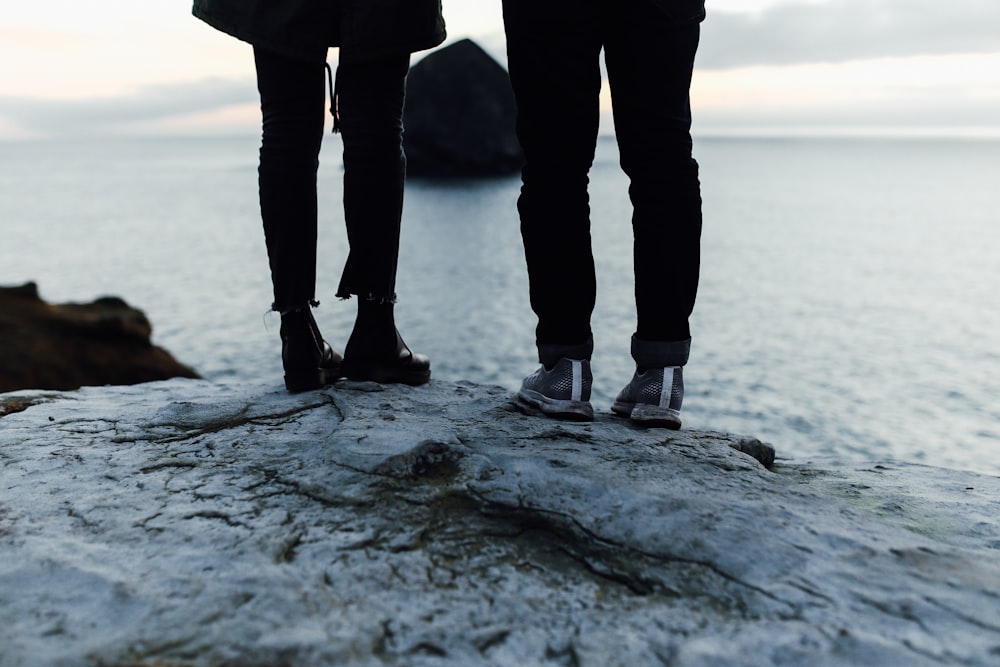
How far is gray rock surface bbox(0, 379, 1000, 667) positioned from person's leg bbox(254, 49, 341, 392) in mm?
336

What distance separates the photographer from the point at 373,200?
2.48 metres

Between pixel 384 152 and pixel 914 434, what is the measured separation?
35.9 ft

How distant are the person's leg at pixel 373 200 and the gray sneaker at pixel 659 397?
825mm

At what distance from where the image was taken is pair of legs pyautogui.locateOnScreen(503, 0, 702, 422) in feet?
6.70

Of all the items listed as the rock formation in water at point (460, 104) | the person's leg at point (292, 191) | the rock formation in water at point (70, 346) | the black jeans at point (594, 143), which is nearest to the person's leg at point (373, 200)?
the person's leg at point (292, 191)

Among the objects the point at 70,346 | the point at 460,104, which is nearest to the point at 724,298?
the point at 70,346

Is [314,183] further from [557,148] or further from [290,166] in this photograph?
[557,148]

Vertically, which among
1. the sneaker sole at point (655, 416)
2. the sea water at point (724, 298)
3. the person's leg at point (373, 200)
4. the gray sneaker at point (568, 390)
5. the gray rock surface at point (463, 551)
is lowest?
the sea water at point (724, 298)

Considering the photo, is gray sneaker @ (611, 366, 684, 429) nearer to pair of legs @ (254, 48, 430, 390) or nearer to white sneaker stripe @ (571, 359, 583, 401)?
white sneaker stripe @ (571, 359, 583, 401)

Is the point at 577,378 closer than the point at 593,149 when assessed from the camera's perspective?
No

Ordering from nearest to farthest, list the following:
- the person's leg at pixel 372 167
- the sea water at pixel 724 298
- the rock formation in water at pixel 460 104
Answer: the person's leg at pixel 372 167, the sea water at pixel 724 298, the rock formation in water at pixel 460 104

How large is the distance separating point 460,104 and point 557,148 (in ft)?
143

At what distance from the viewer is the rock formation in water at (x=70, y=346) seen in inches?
236

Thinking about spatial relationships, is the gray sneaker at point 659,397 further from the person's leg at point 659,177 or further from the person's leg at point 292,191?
the person's leg at point 292,191
